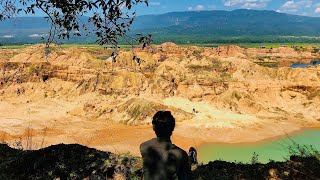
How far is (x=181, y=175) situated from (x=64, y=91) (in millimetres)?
47635

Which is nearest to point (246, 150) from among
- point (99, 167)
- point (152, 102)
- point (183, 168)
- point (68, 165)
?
point (152, 102)

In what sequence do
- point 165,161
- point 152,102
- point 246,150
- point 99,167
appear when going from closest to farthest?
1. point 165,161
2. point 99,167
3. point 246,150
4. point 152,102

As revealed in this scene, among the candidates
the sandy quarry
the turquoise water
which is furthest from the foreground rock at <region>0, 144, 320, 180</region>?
the sandy quarry

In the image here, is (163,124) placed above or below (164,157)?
above

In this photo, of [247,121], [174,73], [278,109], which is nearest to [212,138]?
[247,121]

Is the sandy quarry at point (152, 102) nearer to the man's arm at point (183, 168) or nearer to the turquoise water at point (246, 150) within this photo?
the turquoise water at point (246, 150)

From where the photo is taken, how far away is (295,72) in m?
51.6

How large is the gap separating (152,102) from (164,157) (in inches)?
1420

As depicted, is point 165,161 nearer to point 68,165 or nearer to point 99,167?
point 99,167

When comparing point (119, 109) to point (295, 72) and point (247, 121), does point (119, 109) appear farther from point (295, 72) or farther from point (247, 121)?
point (295, 72)

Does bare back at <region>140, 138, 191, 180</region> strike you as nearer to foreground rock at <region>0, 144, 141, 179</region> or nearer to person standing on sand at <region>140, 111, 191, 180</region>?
person standing on sand at <region>140, 111, 191, 180</region>

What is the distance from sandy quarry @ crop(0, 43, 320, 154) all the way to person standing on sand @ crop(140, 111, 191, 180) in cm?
2549

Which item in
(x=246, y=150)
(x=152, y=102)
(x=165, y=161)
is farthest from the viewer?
(x=152, y=102)

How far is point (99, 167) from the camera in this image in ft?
27.9
